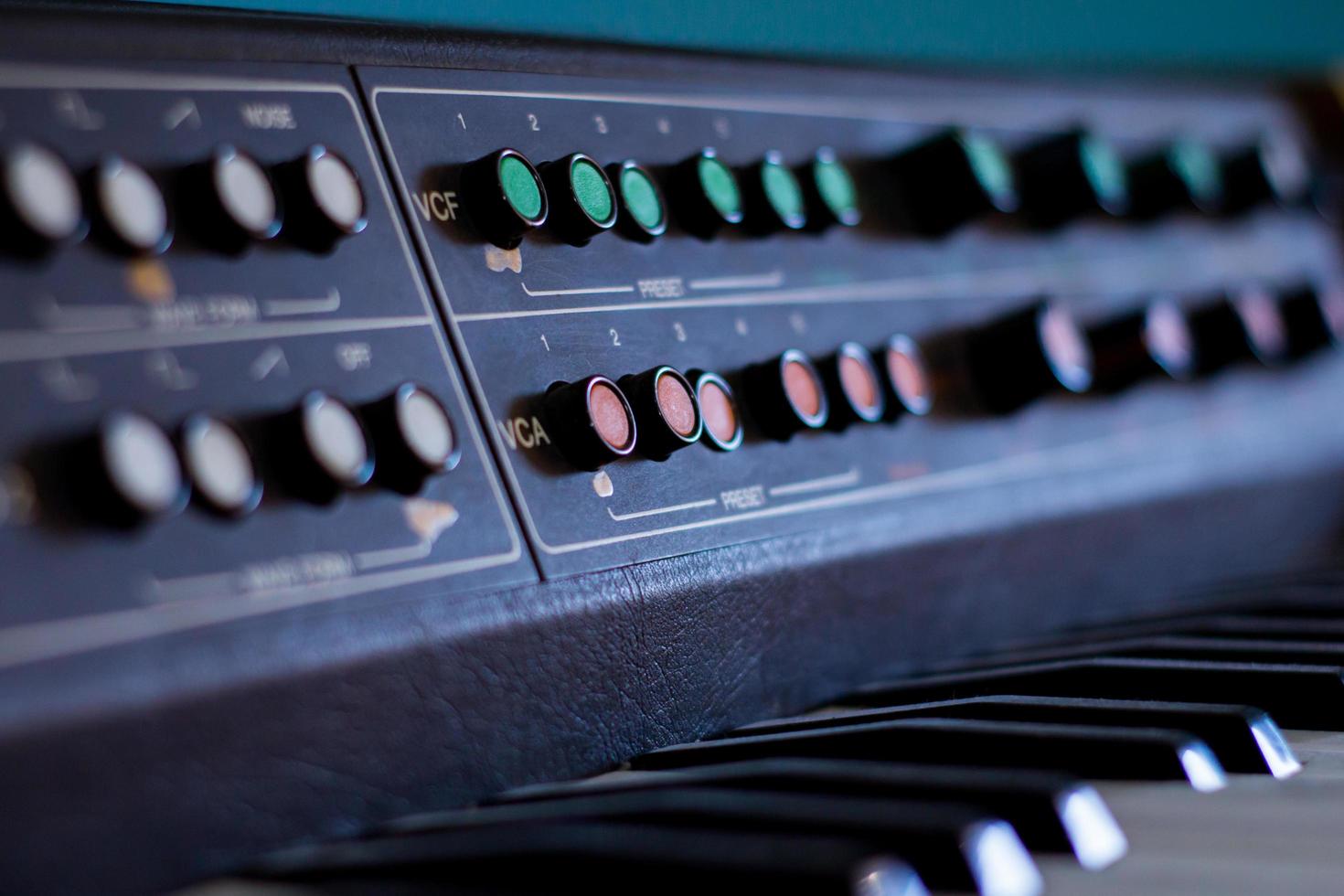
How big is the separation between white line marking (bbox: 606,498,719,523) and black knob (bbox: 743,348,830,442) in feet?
0.19

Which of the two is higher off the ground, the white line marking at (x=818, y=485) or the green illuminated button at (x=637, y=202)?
the green illuminated button at (x=637, y=202)

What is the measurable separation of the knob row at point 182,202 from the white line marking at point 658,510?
0.15 metres

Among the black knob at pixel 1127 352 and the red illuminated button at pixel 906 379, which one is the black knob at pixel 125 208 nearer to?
the red illuminated button at pixel 906 379

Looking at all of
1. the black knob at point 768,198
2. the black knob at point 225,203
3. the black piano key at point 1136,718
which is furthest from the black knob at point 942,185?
the black knob at point 225,203

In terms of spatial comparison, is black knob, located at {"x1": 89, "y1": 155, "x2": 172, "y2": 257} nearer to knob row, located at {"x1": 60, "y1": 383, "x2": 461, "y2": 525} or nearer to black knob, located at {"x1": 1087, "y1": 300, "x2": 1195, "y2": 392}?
knob row, located at {"x1": 60, "y1": 383, "x2": 461, "y2": 525}

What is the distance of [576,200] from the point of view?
0.60 meters

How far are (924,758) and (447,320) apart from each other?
25 centimetres

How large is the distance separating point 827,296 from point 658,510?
20 centimetres

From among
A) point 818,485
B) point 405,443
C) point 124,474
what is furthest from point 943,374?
point 124,474

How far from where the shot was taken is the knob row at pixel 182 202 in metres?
0.43

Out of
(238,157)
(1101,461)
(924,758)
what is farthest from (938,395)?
(238,157)

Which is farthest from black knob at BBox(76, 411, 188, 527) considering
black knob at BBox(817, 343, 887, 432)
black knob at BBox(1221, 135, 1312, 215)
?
black knob at BBox(1221, 135, 1312, 215)

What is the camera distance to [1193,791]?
0.50 meters

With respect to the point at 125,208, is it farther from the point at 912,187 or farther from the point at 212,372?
the point at 912,187
